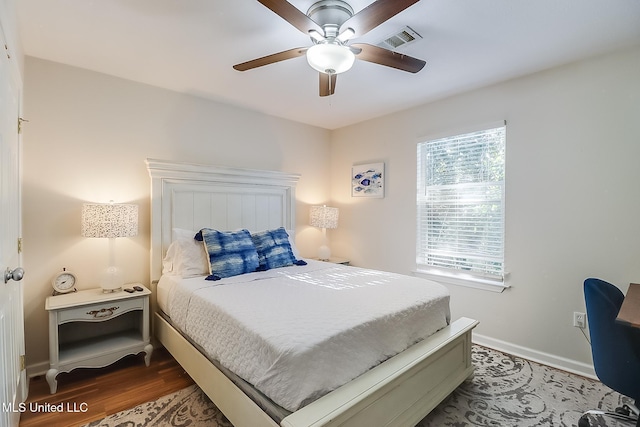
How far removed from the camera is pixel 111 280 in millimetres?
2461

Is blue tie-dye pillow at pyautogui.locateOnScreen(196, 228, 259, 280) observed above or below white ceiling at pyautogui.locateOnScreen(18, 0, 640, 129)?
below

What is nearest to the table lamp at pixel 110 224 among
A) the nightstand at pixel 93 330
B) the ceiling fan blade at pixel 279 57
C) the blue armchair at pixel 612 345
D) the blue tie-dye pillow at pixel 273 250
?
the nightstand at pixel 93 330

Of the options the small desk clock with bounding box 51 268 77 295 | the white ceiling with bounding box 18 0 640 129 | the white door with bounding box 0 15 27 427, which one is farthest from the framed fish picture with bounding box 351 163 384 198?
the white door with bounding box 0 15 27 427

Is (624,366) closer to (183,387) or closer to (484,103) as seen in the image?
(484,103)

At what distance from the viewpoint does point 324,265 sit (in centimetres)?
314

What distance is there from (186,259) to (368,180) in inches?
91.5

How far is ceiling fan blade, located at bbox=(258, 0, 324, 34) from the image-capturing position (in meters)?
1.39

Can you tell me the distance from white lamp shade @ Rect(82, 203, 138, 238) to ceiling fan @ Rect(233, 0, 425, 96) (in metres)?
1.55

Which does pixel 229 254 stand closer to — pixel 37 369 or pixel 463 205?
pixel 37 369

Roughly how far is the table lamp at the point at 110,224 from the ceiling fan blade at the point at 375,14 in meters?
2.11

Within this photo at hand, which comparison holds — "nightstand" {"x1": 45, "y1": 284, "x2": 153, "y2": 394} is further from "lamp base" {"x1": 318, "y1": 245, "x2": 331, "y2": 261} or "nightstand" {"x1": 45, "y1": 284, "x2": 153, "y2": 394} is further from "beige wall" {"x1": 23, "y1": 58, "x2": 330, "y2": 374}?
"lamp base" {"x1": 318, "y1": 245, "x2": 331, "y2": 261}

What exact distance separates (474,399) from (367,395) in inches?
45.6

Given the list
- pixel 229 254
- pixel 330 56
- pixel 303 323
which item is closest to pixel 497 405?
pixel 303 323

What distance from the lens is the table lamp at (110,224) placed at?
236cm
